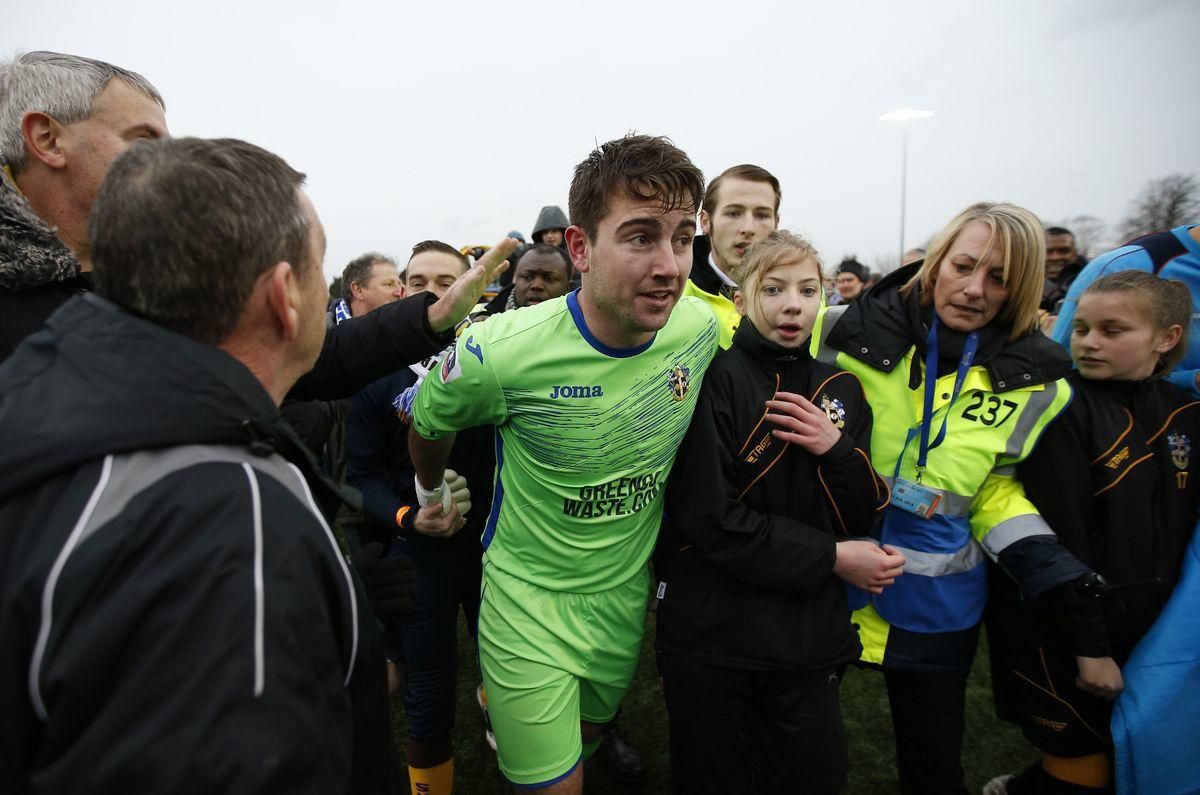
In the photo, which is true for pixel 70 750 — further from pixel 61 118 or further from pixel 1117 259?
pixel 1117 259

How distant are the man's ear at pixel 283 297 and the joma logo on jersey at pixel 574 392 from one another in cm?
102

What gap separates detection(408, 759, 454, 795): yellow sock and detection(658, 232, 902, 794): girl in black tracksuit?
3.68 feet

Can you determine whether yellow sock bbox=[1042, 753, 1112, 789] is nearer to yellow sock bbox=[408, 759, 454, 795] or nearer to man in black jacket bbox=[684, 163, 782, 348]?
man in black jacket bbox=[684, 163, 782, 348]

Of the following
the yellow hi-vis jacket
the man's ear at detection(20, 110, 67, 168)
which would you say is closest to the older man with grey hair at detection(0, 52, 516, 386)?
the man's ear at detection(20, 110, 67, 168)

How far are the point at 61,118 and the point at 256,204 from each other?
120 cm

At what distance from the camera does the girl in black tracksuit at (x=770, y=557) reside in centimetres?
197

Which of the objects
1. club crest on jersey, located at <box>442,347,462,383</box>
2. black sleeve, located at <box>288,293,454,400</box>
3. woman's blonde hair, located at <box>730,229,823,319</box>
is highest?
woman's blonde hair, located at <box>730,229,823,319</box>

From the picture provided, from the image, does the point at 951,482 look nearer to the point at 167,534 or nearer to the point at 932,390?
the point at 932,390

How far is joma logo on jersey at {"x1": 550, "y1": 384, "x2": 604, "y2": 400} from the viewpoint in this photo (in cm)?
200

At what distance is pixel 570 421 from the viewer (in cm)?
200

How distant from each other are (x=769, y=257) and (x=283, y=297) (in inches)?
66.1

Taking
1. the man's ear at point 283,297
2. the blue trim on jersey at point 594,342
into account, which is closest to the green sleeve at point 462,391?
the blue trim on jersey at point 594,342

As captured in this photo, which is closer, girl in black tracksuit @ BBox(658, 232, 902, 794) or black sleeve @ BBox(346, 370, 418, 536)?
girl in black tracksuit @ BBox(658, 232, 902, 794)

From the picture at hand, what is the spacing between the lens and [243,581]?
0.78m
